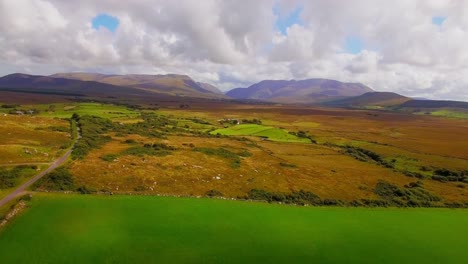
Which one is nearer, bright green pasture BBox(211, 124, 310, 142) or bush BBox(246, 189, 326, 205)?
bush BBox(246, 189, 326, 205)

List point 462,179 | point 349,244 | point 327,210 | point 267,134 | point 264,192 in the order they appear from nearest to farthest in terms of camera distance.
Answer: point 349,244 < point 327,210 < point 264,192 < point 462,179 < point 267,134

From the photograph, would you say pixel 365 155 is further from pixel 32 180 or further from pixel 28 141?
pixel 28 141

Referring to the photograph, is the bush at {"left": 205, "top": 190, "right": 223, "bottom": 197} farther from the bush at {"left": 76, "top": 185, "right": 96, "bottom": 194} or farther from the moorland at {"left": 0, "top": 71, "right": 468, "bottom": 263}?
the bush at {"left": 76, "top": 185, "right": 96, "bottom": 194}

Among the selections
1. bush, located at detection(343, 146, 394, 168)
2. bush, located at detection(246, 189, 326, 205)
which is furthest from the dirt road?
bush, located at detection(343, 146, 394, 168)

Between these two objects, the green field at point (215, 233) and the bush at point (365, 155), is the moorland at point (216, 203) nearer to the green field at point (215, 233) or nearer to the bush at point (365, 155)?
the green field at point (215, 233)

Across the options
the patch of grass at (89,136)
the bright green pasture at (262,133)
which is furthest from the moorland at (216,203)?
the bright green pasture at (262,133)

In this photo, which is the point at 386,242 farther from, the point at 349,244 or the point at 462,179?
the point at 462,179

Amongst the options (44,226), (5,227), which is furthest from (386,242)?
(5,227)

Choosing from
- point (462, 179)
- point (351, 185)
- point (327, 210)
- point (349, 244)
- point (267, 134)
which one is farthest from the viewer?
point (267, 134)
